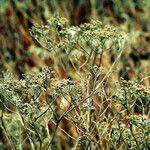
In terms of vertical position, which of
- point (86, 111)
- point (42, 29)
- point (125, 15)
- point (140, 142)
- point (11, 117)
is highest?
point (125, 15)

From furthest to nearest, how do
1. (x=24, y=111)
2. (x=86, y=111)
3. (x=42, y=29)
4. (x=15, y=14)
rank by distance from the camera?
1. (x=15, y=14)
2. (x=42, y=29)
3. (x=86, y=111)
4. (x=24, y=111)

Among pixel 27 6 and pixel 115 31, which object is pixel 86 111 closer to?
pixel 115 31

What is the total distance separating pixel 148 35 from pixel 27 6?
3.38 ft

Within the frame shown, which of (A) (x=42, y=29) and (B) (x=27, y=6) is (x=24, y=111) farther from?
(B) (x=27, y=6)

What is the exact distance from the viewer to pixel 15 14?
400 centimetres

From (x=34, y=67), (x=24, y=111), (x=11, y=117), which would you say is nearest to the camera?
(x=24, y=111)

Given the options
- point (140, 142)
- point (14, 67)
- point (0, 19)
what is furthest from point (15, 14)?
point (140, 142)

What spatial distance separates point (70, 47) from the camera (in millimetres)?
1606

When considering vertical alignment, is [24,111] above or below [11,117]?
below

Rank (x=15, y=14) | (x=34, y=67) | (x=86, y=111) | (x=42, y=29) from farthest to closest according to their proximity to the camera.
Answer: (x=15, y=14) → (x=34, y=67) → (x=42, y=29) → (x=86, y=111)

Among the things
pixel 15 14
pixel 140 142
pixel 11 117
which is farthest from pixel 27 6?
pixel 140 142

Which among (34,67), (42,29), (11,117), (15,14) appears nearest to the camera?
(42,29)

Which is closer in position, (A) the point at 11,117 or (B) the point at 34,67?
(A) the point at 11,117

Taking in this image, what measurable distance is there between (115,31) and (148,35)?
7.27ft
